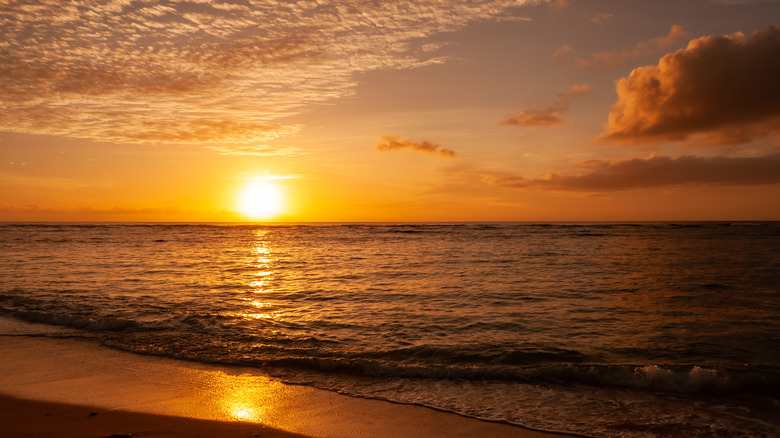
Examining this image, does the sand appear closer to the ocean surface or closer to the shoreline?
the shoreline

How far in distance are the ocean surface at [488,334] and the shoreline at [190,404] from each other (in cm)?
60

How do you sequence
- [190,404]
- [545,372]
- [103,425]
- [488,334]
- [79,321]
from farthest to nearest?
1. [79,321]
2. [488,334]
3. [545,372]
4. [190,404]
5. [103,425]

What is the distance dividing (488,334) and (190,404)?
7756 millimetres

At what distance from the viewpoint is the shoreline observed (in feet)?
22.0

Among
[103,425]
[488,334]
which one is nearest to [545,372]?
[488,334]

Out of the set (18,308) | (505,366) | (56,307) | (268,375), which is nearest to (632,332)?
(505,366)

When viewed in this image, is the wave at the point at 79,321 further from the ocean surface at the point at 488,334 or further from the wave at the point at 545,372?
the wave at the point at 545,372

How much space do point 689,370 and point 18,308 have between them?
20.3 meters

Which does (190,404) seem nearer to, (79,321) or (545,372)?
Answer: (545,372)

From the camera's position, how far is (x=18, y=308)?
15523mm

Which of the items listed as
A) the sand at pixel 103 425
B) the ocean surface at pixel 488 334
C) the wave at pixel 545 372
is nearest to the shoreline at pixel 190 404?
the sand at pixel 103 425

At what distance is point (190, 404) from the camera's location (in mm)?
7648

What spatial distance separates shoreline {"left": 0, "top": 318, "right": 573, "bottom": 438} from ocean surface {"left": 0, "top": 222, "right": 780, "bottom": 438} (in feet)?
1.96

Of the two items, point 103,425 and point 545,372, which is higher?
point 103,425
